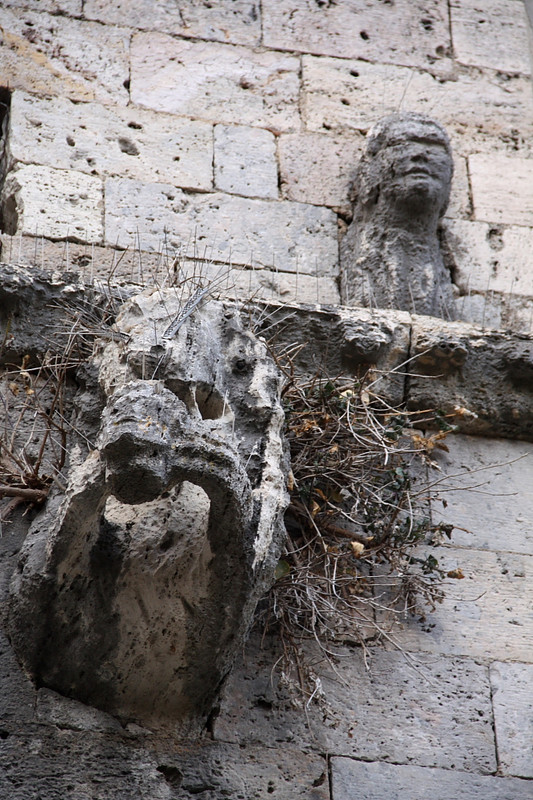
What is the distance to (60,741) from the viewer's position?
2758 millimetres

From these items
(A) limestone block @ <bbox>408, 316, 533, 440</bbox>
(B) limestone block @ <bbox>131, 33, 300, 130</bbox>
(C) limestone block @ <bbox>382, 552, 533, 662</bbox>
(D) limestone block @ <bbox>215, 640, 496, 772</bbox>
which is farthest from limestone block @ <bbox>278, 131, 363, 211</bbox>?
(D) limestone block @ <bbox>215, 640, 496, 772</bbox>

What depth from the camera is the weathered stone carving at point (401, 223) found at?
418 cm

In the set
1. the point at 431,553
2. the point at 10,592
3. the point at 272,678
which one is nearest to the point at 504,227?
the point at 431,553

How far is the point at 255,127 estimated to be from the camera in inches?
191

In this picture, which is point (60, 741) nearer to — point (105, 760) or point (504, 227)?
point (105, 760)

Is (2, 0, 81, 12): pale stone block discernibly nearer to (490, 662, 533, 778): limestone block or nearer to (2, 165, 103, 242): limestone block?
(2, 165, 103, 242): limestone block

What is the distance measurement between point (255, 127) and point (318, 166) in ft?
1.14

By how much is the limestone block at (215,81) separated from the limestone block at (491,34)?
0.93 meters

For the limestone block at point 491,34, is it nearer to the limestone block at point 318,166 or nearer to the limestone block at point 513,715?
the limestone block at point 318,166

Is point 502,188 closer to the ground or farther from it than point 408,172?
farther from it

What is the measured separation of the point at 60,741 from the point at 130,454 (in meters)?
0.89

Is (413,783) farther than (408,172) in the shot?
No

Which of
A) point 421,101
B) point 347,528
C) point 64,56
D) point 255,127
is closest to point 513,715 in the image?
point 347,528

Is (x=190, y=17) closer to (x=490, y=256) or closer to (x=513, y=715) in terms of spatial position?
(x=490, y=256)
